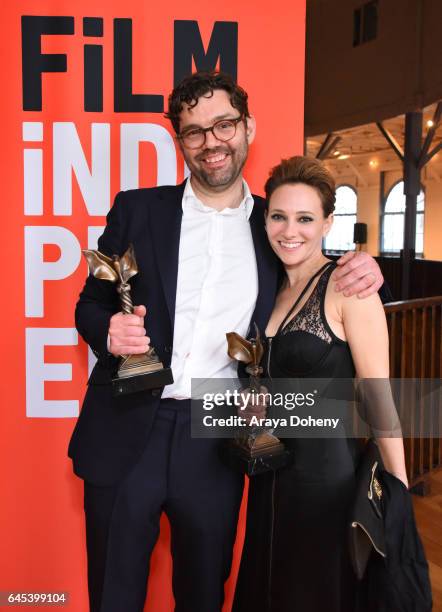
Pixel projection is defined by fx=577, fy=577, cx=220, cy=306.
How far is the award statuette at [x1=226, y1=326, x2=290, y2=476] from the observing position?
151 cm

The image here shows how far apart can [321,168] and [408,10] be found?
→ 989cm

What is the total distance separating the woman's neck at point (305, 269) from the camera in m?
1.75

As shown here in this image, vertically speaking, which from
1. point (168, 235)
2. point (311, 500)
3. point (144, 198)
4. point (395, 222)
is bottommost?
point (311, 500)

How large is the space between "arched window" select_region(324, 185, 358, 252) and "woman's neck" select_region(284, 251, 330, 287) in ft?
54.9

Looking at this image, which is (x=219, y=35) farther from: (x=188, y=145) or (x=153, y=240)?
(x=153, y=240)

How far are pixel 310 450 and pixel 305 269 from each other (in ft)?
1.76

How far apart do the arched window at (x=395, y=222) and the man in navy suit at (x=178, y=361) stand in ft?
49.8

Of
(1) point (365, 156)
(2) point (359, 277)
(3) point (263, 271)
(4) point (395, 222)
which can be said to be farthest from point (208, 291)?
(1) point (365, 156)

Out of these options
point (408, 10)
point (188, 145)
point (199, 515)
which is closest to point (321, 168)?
point (188, 145)

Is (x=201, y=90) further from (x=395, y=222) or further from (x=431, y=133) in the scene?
(x=395, y=222)

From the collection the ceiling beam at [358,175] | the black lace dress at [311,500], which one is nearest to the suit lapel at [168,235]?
the black lace dress at [311,500]

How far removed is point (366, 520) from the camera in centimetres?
144

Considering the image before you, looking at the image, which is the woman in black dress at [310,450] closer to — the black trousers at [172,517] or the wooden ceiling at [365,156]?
the black trousers at [172,517]

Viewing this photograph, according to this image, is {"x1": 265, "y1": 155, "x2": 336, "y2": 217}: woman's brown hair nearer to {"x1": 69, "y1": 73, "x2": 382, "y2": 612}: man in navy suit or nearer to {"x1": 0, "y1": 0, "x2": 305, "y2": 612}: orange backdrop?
{"x1": 69, "y1": 73, "x2": 382, "y2": 612}: man in navy suit
